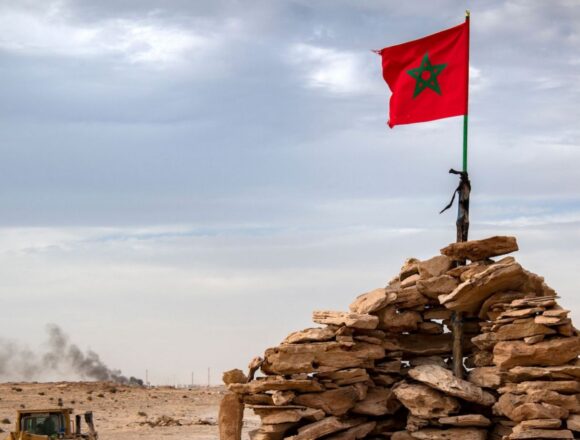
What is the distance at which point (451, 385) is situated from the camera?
25312 millimetres

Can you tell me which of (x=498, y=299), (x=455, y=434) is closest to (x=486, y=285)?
(x=498, y=299)

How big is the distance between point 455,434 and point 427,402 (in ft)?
3.55

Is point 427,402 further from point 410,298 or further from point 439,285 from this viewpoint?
point 439,285

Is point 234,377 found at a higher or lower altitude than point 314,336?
lower

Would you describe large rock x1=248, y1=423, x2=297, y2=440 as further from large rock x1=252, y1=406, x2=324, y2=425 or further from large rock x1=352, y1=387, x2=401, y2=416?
large rock x1=352, y1=387, x2=401, y2=416

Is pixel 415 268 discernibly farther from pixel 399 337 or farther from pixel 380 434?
pixel 380 434

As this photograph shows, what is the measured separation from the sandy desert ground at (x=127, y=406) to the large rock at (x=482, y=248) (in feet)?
65.4

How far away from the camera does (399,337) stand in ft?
91.3

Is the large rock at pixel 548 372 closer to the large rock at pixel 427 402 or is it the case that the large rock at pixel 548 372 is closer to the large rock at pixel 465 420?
the large rock at pixel 465 420

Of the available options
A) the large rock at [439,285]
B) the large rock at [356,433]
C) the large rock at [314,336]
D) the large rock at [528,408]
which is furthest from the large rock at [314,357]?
the large rock at [528,408]

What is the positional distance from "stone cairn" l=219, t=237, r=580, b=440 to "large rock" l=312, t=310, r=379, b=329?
0.13ft

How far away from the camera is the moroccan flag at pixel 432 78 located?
1086 inches

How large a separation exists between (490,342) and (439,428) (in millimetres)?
2667

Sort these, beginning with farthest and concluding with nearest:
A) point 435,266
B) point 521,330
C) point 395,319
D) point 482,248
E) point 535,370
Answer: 1. point 435,266
2. point 395,319
3. point 482,248
4. point 521,330
5. point 535,370
